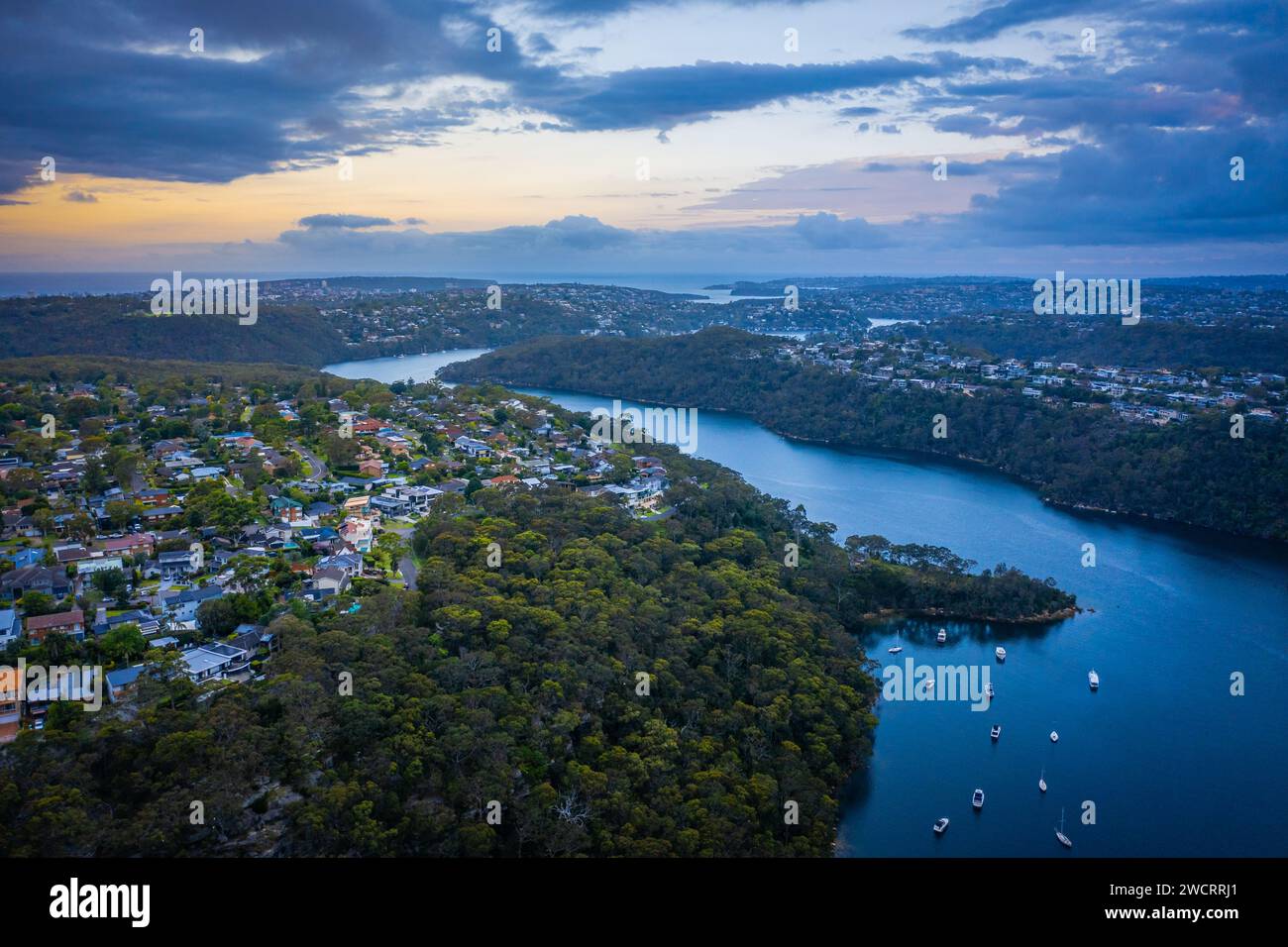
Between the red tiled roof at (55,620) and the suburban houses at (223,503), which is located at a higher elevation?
the suburban houses at (223,503)

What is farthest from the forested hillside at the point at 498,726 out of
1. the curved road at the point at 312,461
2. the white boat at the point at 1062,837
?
the curved road at the point at 312,461

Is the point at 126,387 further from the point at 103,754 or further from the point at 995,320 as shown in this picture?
the point at 995,320

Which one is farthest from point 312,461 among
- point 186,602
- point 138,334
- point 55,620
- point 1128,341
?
point 1128,341

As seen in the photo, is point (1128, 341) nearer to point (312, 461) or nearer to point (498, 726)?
point (312, 461)

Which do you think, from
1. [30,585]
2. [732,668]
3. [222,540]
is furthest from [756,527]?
[30,585]

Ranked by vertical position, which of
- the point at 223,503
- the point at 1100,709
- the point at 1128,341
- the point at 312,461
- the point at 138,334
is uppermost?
the point at 138,334

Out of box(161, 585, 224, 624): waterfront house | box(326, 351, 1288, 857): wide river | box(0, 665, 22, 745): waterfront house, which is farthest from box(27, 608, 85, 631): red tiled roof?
box(326, 351, 1288, 857): wide river

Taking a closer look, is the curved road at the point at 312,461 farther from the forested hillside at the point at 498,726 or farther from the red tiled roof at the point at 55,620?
the red tiled roof at the point at 55,620

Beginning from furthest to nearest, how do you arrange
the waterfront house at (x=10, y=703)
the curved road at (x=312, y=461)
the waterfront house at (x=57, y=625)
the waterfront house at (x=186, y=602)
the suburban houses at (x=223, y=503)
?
1. the curved road at (x=312, y=461)
2. the waterfront house at (x=186, y=602)
3. the suburban houses at (x=223, y=503)
4. the waterfront house at (x=57, y=625)
5. the waterfront house at (x=10, y=703)
